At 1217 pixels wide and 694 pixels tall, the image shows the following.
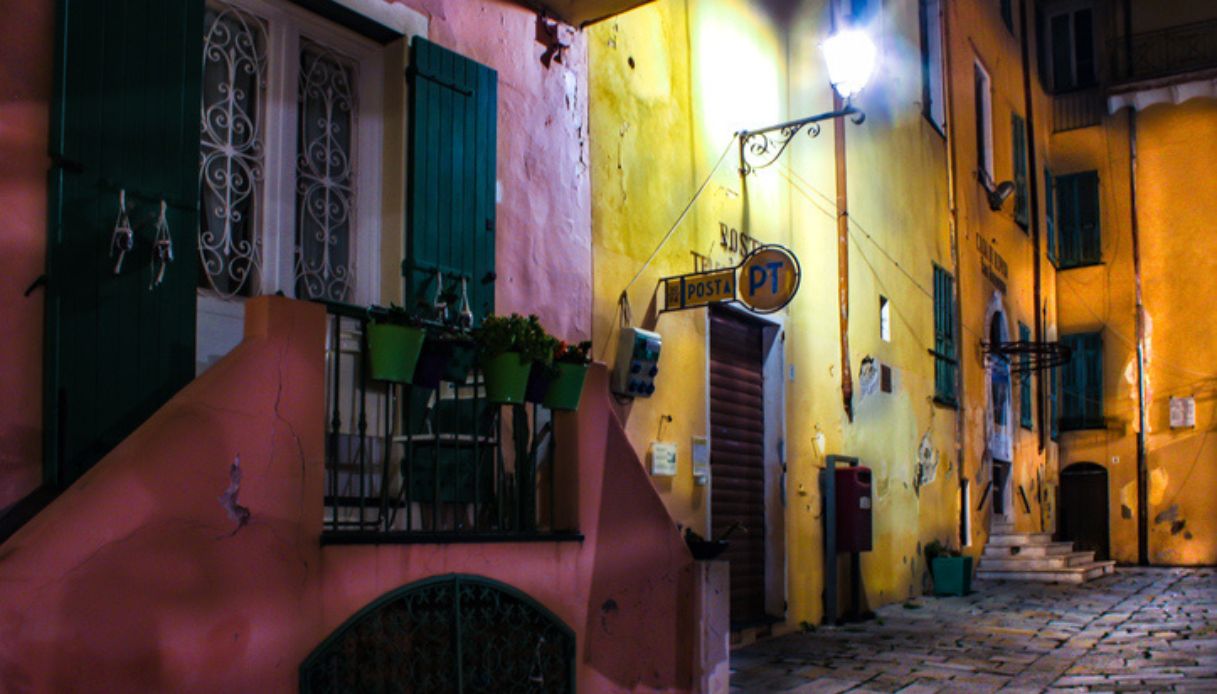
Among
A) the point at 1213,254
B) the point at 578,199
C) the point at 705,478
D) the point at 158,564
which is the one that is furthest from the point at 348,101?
the point at 1213,254

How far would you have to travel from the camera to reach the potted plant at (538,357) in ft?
18.1

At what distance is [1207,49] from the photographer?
22031mm

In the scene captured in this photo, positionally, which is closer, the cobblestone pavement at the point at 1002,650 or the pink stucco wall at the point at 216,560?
the pink stucco wall at the point at 216,560

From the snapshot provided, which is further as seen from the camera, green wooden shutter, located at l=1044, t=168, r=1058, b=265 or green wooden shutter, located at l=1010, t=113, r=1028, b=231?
green wooden shutter, located at l=1044, t=168, r=1058, b=265

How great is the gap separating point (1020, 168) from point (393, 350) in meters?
18.5

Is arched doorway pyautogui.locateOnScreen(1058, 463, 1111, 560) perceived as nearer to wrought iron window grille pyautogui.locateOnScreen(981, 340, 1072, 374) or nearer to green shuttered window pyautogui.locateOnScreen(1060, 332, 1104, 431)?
green shuttered window pyautogui.locateOnScreen(1060, 332, 1104, 431)

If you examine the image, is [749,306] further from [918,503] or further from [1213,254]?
[1213,254]

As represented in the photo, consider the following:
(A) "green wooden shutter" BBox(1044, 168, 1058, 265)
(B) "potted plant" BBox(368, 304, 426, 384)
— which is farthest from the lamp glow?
(A) "green wooden shutter" BBox(1044, 168, 1058, 265)

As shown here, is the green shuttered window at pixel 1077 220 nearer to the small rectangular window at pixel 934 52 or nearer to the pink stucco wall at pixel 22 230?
the small rectangular window at pixel 934 52

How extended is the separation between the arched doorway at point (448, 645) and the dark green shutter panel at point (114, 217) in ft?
4.24

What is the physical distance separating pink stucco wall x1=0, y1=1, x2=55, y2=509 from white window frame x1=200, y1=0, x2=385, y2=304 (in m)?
0.90

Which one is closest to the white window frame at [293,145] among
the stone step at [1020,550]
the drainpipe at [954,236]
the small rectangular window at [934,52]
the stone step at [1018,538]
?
the small rectangular window at [934,52]

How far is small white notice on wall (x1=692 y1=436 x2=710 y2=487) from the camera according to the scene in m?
8.82

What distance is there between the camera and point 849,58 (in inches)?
349
